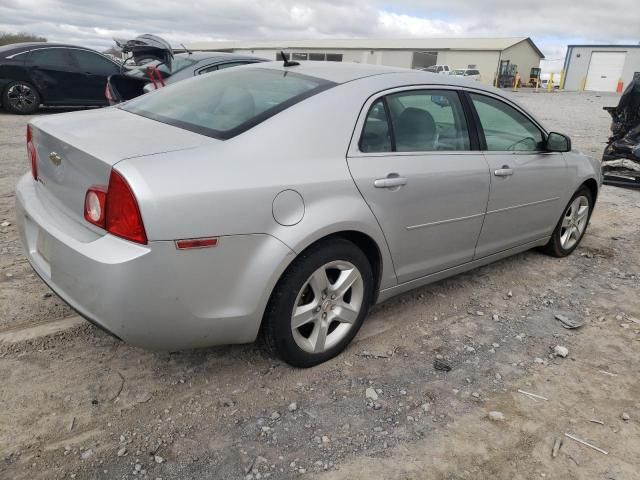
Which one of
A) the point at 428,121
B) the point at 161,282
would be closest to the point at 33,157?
the point at 161,282

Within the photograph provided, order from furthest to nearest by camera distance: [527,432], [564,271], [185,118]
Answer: [564,271]
[185,118]
[527,432]

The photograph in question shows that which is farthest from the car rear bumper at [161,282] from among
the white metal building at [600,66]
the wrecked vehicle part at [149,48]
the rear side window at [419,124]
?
the white metal building at [600,66]

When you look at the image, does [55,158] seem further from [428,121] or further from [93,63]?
[93,63]

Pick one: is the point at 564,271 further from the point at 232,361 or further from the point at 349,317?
the point at 232,361

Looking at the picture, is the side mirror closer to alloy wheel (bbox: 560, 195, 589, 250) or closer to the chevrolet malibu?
the chevrolet malibu

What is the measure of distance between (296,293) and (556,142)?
2.60 metres

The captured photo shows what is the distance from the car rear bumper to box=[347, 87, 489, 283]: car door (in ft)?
2.45

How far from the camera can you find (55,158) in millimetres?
2496

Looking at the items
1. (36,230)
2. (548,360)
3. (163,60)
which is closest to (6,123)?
(163,60)

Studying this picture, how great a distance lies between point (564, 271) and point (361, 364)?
2467mm

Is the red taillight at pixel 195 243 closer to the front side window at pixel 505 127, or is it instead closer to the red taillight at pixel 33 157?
the red taillight at pixel 33 157

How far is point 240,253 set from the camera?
7.52 ft

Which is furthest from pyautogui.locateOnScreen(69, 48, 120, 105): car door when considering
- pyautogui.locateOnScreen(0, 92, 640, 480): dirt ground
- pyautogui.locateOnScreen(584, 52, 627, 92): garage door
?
pyautogui.locateOnScreen(584, 52, 627, 92): garage door

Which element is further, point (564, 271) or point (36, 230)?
point (564, 271)
